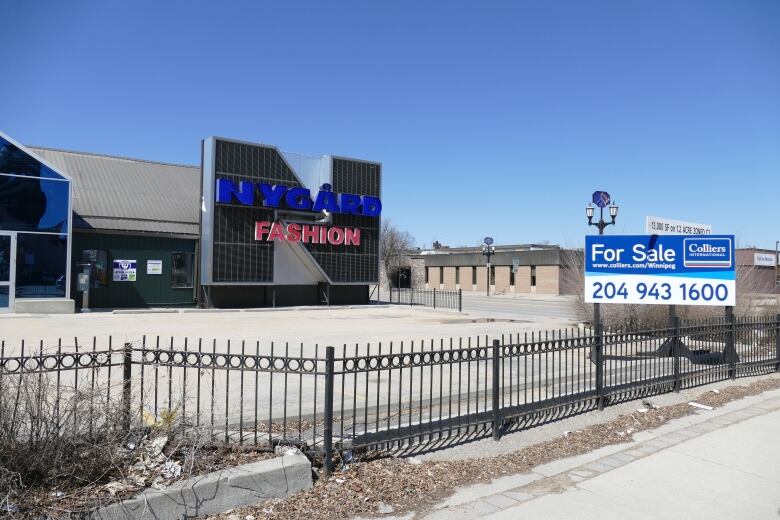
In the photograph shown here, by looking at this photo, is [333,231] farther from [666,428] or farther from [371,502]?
[371,502]

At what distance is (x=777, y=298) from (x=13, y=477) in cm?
2083

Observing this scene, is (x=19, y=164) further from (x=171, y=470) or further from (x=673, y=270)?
(x=673, y=270)

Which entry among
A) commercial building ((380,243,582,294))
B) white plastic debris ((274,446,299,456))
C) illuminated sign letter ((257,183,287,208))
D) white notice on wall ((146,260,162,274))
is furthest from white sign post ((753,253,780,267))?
white plastic debris ((274,446,299,456))

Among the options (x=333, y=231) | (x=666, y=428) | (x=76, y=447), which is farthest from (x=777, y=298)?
(x=76, y=447)

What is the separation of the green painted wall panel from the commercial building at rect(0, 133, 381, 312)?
4 centimetres

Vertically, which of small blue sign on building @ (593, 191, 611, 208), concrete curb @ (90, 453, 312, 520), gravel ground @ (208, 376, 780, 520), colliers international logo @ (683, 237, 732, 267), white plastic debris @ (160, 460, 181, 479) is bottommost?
gravel ground @ (208, 376, 780, 520)

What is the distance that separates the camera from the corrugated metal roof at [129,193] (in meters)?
25.2

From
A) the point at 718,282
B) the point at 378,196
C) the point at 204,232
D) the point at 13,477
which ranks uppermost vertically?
the point at 378,196

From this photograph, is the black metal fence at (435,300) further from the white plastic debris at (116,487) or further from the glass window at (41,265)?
the white plastic debris at (116,487)

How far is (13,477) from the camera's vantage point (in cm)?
409

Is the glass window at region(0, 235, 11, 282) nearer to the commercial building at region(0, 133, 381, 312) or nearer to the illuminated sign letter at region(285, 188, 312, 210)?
the commercial building at region(0, 133, 381, 312)

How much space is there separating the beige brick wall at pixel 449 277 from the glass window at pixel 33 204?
4353 centimetres

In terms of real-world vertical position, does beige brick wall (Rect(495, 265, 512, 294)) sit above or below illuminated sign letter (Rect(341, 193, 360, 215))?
below

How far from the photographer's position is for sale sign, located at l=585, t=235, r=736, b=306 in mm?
10680
